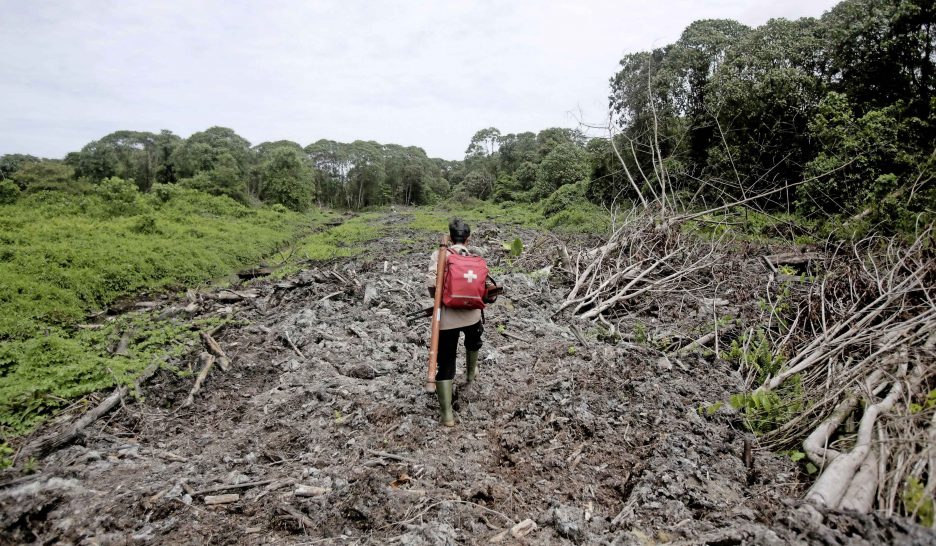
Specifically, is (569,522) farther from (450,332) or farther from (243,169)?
A: (243,169)

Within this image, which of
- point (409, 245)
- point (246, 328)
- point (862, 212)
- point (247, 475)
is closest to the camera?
point (247, 475)

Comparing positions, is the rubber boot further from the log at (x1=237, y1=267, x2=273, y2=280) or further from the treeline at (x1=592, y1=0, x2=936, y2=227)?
the log at (x1=237, y1=267, x2=273, y2=280)

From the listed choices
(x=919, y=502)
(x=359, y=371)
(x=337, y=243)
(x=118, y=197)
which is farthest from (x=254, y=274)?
(x=919, y=502)

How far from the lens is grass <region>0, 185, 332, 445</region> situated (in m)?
5.15

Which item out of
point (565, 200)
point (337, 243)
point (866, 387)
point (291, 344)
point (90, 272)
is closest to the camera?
point (866, 387)

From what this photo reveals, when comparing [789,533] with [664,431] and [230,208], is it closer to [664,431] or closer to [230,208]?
[664,431]

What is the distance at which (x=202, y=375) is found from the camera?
17.5 feet

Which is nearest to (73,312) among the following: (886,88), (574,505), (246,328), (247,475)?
(246,328)

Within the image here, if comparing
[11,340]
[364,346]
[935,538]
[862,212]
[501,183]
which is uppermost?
[501,183]

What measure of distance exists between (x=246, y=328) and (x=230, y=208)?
2041 cm

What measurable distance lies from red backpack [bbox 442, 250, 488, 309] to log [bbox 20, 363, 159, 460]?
3351 mm

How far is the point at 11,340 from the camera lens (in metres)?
6.94

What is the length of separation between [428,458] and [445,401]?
0.59m

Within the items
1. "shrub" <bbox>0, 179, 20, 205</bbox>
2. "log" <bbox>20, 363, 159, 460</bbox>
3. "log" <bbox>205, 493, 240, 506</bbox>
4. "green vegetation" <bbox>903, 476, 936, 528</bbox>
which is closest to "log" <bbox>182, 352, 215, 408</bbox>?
"log" <bbox>20, 363, 159, 460</bbox>
